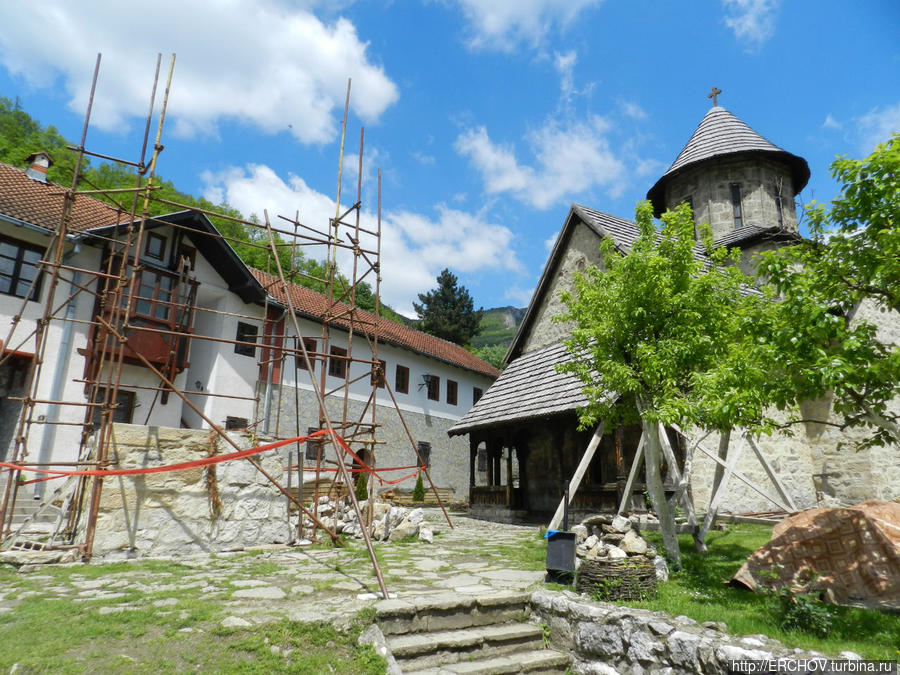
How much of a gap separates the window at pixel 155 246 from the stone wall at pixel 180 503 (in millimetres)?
10319

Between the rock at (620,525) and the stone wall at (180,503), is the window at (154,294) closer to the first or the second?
the stone wall at (180,503)

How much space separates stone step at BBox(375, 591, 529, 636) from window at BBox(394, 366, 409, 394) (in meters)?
18.1

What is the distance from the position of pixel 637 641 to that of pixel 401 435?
61.9 ft

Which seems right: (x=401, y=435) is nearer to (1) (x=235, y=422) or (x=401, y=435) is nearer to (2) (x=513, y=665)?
(1) (x=235, y=422)

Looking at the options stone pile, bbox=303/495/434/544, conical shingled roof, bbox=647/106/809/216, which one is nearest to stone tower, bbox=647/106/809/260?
conical shingled roof, bbox=647/106/809/216


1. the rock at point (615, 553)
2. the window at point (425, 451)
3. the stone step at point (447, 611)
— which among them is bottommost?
the stone step at point (447, 611)

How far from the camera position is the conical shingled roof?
17.6 meters

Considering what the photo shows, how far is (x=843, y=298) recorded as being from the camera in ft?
16.3

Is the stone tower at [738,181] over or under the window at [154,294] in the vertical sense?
over

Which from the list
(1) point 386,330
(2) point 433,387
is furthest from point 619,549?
(2) point 433,387

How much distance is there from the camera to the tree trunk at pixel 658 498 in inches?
257

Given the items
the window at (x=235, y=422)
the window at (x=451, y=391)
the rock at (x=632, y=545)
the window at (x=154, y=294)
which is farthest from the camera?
the window at (x=451, y=391)

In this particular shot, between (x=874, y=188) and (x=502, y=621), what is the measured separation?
16.7 feet

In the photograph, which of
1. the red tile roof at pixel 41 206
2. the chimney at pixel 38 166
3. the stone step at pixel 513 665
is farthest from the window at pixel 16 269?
the stone step at pixel 513 665
